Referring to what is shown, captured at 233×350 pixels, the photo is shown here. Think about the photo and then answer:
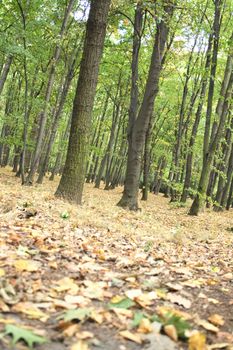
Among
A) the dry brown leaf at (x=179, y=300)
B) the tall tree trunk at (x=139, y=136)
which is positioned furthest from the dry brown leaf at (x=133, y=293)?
the tall tree trunk at (x=139, y=136)

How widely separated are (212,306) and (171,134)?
1196 inches

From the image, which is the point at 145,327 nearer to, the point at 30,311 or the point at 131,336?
the point at 131,336

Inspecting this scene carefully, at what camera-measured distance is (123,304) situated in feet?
9.87

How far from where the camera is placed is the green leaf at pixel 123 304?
9.72 ft

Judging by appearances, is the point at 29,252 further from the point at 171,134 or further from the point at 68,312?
the point at 171,134

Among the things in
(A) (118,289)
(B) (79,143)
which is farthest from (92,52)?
(A) (118,289)

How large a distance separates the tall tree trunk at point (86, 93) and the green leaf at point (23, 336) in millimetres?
6368

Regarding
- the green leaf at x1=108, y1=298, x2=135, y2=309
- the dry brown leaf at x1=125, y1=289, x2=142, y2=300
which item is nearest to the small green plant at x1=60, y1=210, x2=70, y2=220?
the dry brown leaf at x1=125, y1=289, x2=142, y2=300

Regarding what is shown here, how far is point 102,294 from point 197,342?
35.9 inches

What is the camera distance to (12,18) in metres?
16.6

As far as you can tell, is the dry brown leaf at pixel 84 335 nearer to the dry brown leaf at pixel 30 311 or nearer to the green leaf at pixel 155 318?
the dry brown leaf at pixel 30 311

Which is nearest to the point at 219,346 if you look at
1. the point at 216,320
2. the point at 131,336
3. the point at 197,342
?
the point at 197,342

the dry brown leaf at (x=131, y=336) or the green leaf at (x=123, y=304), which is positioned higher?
the green leaf at (x=123, y=304)

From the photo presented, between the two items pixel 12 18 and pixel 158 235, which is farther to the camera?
pixel 12 18
